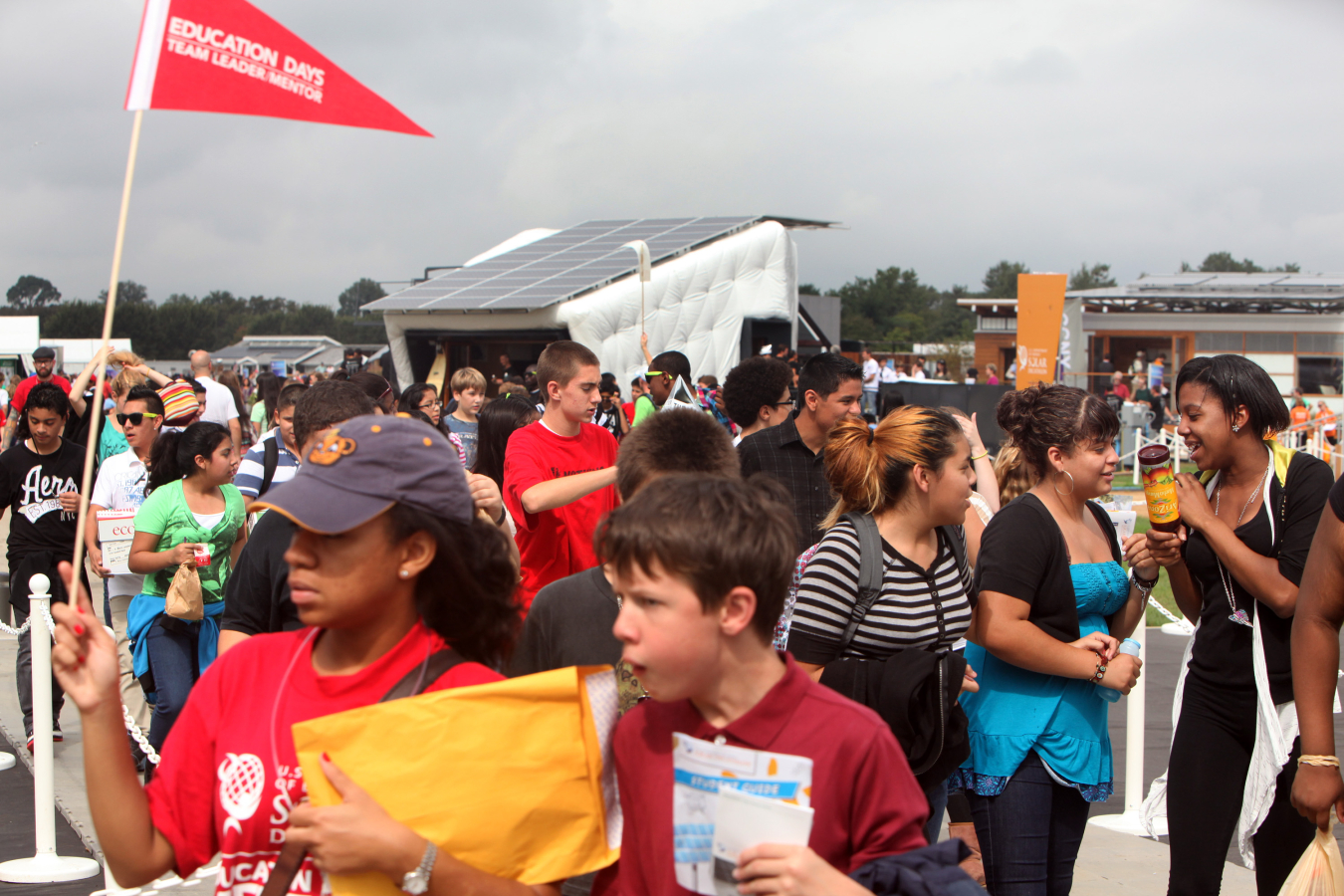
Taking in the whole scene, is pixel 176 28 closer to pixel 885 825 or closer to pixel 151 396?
pixel 885 825

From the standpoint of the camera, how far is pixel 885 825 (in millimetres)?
1790

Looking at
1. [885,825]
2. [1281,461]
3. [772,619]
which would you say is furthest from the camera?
[1281,461]

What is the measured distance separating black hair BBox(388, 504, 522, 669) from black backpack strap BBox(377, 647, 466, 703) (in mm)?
50

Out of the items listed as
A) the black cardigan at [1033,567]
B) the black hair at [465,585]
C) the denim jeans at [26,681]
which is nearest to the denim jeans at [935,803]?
the black cardigan at [1033,567]

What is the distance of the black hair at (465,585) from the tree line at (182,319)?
91681 millimetres

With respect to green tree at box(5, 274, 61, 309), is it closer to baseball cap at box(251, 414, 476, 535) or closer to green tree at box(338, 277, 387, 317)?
green tree at box(338, 277, 387, 317)

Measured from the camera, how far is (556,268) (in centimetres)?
2817

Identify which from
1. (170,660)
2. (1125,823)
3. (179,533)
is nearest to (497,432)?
(179,533)

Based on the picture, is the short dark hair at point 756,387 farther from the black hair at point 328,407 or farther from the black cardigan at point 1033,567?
the black cardigan at point 1033,567

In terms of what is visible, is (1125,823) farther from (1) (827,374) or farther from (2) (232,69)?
(2) (232,69)

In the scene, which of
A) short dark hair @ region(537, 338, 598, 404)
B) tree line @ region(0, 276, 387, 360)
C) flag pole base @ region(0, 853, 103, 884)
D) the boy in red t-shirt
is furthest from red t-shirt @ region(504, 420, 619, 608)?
tree line @ region(0, 276, 387, 360)

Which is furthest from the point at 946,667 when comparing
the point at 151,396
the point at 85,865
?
the point at 151,396

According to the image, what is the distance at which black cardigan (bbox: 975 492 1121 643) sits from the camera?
3.39 metres

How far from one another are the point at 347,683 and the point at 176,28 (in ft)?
4.68
